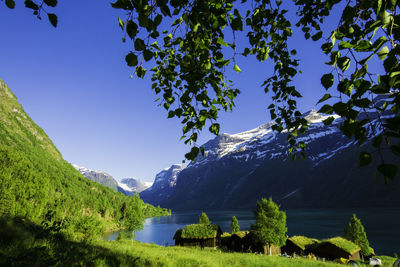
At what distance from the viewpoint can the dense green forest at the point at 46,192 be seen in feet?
71.2

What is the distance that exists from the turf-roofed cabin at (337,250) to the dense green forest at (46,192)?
106ft

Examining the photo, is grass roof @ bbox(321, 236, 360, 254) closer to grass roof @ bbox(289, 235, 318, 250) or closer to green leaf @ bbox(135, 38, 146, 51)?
grass roof @ bbox(289, 235, 318, 250)

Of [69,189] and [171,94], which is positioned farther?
[69,189]

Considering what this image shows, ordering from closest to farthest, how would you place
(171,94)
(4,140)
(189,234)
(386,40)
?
1. (386,40)
2. (171,94)
3. (189,234)
4. (4,140)

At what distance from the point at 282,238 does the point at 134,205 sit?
29098 mm

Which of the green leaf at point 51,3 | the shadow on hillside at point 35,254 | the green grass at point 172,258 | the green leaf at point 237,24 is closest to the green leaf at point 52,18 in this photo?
the green leaf at point 51,3

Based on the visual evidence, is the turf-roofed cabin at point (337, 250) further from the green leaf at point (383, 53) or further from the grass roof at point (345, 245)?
the green leaf at point (383, 53)

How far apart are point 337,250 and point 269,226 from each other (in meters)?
9.93

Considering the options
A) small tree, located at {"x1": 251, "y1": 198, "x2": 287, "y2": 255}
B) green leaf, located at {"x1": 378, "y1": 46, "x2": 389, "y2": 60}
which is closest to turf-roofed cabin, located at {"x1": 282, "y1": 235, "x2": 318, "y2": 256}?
small tree, located at {"x1": 251, "y1": 198, "x2": 287, "y2": 255}

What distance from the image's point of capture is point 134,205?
46281 mm

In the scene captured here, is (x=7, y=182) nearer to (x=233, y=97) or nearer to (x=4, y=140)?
(x=233, y=97)

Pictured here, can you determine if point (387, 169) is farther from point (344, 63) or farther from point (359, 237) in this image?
point (359, 237)

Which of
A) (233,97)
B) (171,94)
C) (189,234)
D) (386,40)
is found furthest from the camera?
(189,234)

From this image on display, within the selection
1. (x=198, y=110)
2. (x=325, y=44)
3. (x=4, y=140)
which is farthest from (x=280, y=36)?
(x=4, y=140)
